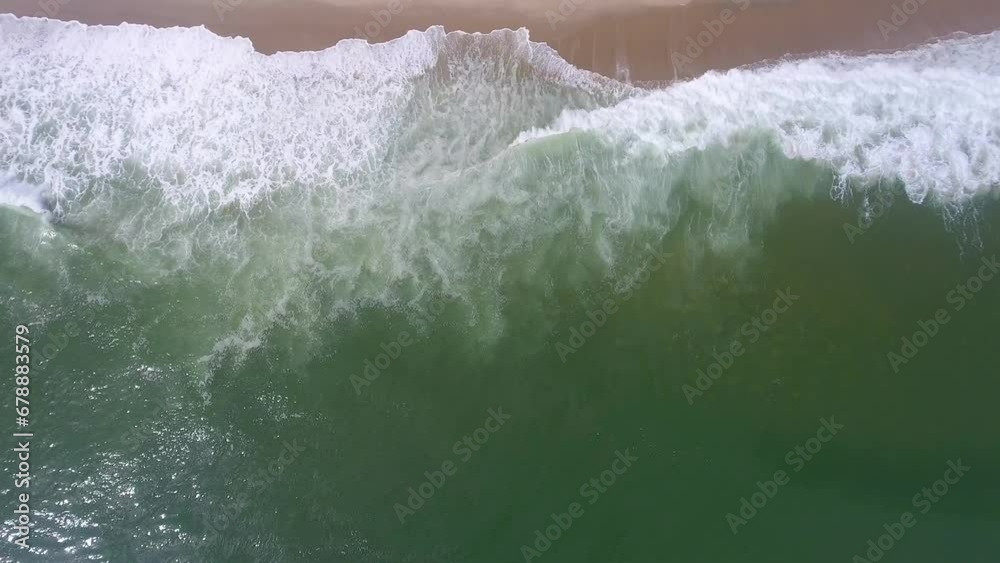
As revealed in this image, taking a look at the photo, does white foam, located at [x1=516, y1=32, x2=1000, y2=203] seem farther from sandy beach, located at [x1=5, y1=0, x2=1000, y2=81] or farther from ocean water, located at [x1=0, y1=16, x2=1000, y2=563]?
sandy beach, located at [x1=5, y1=0, x2=1000, y2=81]

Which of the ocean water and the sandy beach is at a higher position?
the sandy beach

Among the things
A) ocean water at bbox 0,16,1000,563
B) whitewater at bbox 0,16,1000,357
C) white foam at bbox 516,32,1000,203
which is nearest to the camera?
ocean water at bbox 0,16,1000,563

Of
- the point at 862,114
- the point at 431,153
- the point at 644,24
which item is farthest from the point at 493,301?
the point at 862,114

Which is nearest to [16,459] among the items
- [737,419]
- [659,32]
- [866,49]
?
[737,419]

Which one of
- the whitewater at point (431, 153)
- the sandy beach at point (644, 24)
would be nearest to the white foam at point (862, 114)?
the whitewater at point (431, 153)

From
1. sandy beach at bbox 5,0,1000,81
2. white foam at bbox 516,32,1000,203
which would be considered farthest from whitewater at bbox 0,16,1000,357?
sandy beach at bbox 5,0,1000,81

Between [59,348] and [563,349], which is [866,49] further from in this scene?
[59,348]
